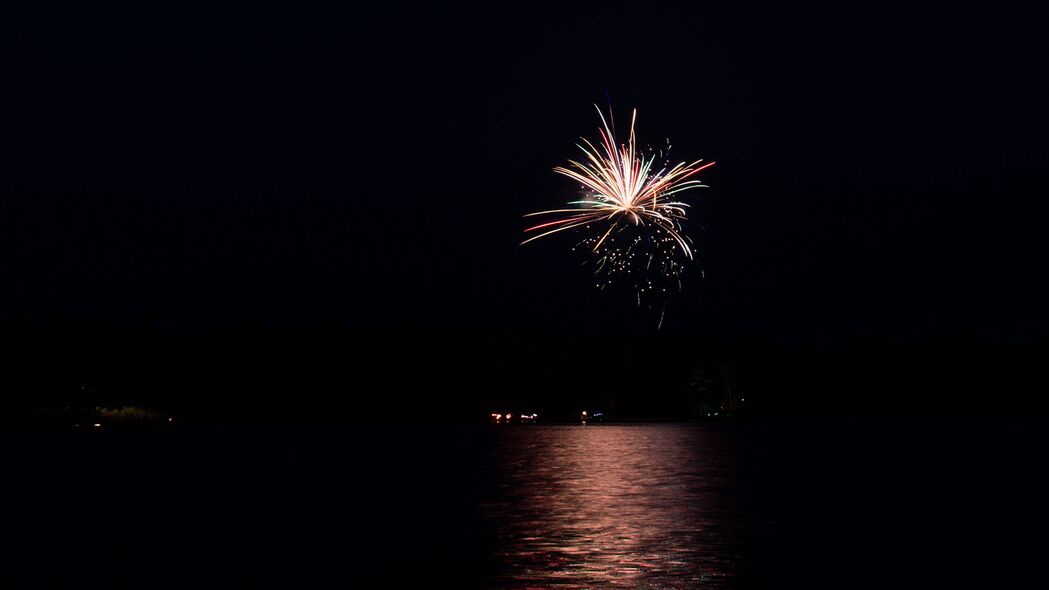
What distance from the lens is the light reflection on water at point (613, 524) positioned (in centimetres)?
2469

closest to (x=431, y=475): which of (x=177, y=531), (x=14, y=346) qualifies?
(x=177, y=531)

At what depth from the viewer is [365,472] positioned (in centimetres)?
6544

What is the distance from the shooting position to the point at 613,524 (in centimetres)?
3512

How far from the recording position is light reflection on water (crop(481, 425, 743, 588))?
972 inches

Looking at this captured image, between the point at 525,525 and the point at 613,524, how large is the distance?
2333mm

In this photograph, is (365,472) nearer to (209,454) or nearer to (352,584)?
(209,454)

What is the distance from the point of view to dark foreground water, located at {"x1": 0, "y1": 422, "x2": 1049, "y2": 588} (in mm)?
25422

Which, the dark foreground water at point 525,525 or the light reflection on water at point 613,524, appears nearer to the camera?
the light reflection on water at point 613,524

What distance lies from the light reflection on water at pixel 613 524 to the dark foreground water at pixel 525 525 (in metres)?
0.09

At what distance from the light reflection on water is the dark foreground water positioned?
0.09m

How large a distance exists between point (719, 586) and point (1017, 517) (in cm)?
1844

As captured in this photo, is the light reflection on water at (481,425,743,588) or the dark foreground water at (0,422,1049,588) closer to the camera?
the light reflection on water at (481,425,743,588)

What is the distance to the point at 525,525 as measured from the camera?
35.4m

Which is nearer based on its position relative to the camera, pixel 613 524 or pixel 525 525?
pixel 613 524
